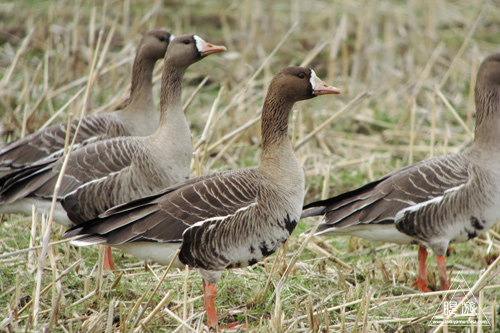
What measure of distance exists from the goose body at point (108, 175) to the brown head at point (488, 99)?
8.90 ft

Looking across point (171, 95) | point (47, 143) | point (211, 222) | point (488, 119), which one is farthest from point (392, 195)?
point (47, 143)

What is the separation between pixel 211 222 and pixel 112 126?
2.66 m

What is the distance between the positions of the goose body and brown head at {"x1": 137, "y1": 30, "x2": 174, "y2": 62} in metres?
1.29

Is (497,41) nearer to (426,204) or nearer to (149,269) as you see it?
(426,204)

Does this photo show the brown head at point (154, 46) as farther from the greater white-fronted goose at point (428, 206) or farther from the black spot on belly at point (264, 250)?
the black spot on belly at point (264, 250)

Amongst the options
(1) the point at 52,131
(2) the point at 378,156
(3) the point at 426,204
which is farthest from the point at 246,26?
(3) the point at 426,204

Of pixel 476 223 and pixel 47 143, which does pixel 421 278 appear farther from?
pixel 47 143

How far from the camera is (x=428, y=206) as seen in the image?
5.14m

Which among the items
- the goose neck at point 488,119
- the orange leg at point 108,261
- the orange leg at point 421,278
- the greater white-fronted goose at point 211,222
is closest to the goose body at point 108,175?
the orange leg at point 108,261

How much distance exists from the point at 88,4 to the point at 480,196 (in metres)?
8.86

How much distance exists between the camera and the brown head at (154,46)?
6645 millimetres

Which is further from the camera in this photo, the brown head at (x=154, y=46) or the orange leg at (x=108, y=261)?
the brown head at (x=154, y=46)

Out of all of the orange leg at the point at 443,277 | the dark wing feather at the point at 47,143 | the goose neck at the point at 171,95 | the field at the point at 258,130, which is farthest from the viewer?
the dark wing feather at the point at 47,143

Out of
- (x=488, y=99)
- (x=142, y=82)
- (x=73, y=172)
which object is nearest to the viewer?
(x=73, y=172)
